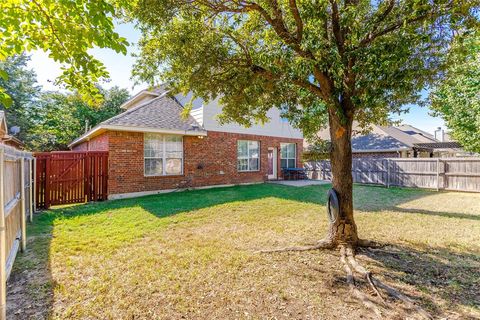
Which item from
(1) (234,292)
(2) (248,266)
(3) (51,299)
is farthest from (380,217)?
(3) (51,299)

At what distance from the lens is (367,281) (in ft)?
11.9

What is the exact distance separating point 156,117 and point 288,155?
9565 millimetres

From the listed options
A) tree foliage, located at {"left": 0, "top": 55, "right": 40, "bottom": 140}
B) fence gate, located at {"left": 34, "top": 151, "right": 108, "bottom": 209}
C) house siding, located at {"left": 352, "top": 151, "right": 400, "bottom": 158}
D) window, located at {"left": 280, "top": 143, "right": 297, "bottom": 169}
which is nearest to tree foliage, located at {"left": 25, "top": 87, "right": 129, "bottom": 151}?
tree foliage, located at {"left": 0, "top": 55, "right": 40, "bottom": 140}

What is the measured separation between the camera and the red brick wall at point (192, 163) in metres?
10.3

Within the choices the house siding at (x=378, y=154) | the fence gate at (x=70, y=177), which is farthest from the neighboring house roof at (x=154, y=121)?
the house siding at (x=378, y=154)

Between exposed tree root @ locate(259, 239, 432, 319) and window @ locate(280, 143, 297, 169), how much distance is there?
40.0 feet

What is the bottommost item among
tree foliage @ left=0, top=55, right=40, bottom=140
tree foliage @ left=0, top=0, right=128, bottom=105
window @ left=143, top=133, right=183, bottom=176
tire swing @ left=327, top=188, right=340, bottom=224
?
tire swing @ left=327, top=188, right=340, bottom=224

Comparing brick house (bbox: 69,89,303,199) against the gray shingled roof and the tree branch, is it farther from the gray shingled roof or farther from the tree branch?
the tree branch

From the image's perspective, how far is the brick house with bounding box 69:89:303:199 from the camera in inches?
411

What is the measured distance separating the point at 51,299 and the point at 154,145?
8.70 m

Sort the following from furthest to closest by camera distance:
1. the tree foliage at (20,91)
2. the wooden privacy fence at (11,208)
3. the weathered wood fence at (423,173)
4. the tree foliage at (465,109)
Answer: the tree foliage at (20,91) → the weathered wood fence at (423,173) → the tree foliage at (465,109) → the wooden privacy fence at (11,208)

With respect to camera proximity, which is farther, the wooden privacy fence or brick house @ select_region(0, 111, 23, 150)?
brick house @ select_region(0, 111, 23, 150)

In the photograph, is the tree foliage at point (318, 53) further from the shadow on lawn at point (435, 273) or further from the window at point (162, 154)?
the window at point (162, 154)

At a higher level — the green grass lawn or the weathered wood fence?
the weathered wood fence
